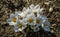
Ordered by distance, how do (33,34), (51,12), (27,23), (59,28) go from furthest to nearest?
1. (51,12)
2. (59,28)
3. (33,34)
4. (27,23)

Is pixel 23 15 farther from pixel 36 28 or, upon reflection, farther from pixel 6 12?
pixel 6 12

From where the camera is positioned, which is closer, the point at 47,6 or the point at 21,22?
the point at 21,22

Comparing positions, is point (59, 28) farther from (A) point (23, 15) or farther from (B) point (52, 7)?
(A) point (23, 15)

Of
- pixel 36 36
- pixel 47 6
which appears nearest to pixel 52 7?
pixel 47 6

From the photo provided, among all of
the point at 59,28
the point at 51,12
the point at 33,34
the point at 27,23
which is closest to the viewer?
the point at 27,23

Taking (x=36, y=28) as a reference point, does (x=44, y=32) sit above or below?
below

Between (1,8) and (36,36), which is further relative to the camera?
(1,8)

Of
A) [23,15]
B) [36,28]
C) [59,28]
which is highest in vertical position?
[23,15]

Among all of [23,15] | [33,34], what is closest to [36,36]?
[33,34]

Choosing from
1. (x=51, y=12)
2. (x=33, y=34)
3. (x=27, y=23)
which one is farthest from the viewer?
(x=51, y=12)
